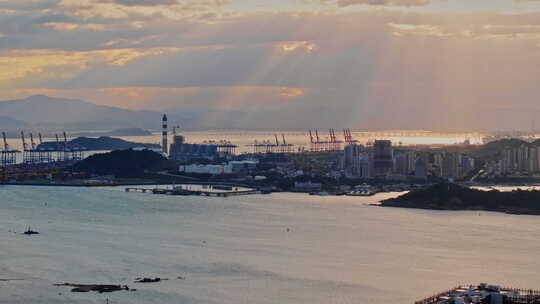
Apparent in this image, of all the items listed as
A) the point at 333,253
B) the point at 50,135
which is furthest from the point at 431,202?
the point at 50,135

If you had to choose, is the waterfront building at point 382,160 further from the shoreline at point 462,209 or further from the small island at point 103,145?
the small island at point 103,145

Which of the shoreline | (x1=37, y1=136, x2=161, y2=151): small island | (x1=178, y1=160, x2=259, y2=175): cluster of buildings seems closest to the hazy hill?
(x1=178, y1=160, x2=259, y2=175): cluster of buildings

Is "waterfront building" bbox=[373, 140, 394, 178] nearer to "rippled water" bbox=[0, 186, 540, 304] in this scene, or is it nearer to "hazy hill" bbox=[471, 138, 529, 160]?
"hazy hill" bbox=[471, 138, 529, 160]

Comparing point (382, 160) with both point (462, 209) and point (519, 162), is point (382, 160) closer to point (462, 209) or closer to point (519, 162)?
point (519, 162)

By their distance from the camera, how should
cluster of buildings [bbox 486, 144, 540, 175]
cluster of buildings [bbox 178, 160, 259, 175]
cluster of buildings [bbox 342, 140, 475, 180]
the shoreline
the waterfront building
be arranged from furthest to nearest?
cluster of buildings [bbox 178, 160, 259, 175] < cluster of buildings [bbox 486, 144, 540, 175] < the waterfront building < cluster of buildings [bbox 342, 140, 475, 180] < the shoreline

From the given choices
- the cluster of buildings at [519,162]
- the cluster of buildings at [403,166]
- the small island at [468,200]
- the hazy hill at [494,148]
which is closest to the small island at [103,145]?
the hazy hill at [494,148]

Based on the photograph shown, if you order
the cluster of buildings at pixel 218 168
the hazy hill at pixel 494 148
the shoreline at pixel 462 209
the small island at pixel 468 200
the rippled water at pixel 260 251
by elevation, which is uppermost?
the hazy hill at pixel 494 148
